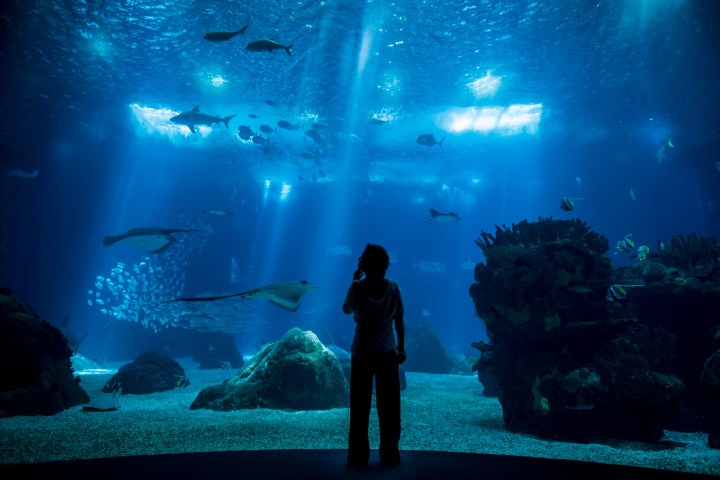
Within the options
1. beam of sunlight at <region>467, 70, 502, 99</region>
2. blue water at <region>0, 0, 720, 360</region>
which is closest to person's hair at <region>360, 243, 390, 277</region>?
blue water at <region>0, 0, 720, 360</region>

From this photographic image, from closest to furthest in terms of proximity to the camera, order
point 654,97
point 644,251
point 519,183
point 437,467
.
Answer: point 437,467 < point 644,251 < point 654,97 < point 519,183

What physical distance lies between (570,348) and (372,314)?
4.44m

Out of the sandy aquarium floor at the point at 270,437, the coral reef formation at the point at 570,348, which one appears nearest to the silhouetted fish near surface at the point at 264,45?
the coral reef formation at the point at 570,348

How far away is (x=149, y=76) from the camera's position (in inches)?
574

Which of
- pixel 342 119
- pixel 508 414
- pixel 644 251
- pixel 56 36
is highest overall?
pixel 342 119

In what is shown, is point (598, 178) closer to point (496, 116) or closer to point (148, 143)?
point (496, 116)

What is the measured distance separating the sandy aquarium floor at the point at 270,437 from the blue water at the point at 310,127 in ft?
37.4

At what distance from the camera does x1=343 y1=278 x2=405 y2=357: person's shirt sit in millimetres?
2871

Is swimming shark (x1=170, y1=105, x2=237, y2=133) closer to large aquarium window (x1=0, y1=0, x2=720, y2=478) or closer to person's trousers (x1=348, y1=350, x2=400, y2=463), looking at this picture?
large aquarium window (x1=0, y1=0, x2=720, y2=478)

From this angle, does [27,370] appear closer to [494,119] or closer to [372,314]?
[372,314]

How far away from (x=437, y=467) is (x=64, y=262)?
93.6 ft

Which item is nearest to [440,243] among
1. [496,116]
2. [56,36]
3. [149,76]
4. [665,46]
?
[496,116]

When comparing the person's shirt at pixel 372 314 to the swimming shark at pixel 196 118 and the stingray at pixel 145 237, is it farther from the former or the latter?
the swimming shark at pixel 196 118

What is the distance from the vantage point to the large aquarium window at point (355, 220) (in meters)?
3.97
